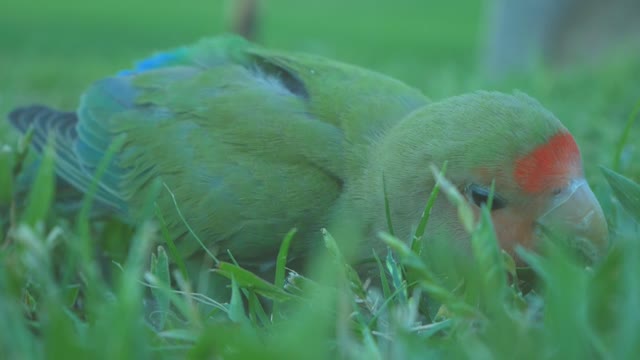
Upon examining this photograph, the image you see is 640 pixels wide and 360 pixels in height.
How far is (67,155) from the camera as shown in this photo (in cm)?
219

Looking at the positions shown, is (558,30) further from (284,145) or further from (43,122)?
(284,145)

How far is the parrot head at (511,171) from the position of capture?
149cm

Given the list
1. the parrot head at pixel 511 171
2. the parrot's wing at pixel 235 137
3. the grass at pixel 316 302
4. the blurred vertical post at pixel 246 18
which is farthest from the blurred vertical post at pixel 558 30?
the parrot head at pixel 511 171

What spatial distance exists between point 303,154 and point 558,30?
6.14 meters

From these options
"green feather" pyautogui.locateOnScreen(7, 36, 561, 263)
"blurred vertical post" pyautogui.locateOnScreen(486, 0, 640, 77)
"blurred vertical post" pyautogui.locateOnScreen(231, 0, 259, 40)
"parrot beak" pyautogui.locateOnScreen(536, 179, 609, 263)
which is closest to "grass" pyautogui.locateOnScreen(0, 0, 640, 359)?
"parrot beak" pyautogui.locateOnScreen(536, 179, 609, 263)

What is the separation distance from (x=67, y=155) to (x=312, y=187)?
827 mm

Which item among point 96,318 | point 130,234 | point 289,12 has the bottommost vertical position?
point 289,12

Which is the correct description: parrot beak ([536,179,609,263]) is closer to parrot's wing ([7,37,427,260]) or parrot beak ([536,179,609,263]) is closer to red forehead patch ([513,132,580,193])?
red forehead patch ([513,132,580,193])

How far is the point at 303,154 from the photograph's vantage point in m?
1.78

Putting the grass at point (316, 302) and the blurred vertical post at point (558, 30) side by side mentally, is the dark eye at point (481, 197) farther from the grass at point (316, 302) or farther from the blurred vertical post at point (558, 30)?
the blurred vertical post at point (558, 30)

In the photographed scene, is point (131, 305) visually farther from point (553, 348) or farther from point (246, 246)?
point (246, 246)

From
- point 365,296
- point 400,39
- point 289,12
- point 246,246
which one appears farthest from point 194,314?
point 289,12

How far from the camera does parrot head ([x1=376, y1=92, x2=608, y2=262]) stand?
1490mm

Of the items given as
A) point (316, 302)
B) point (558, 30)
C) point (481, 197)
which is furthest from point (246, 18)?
point (316, 302)
